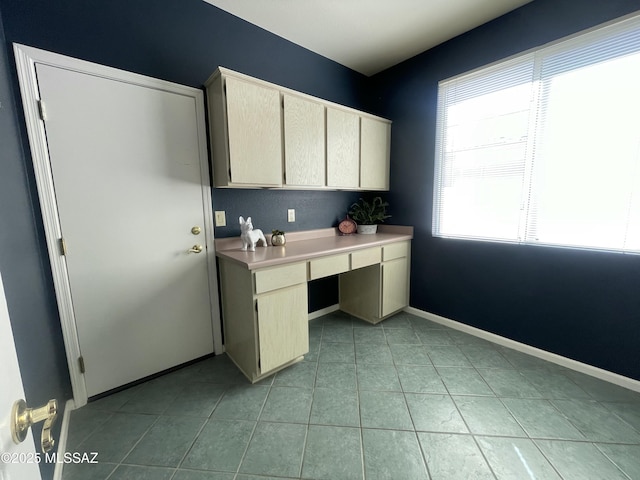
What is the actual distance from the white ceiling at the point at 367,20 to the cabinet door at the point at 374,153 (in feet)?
2.17

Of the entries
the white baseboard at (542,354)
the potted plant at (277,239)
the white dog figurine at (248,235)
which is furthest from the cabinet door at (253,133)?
the white baseboard at (542,354)

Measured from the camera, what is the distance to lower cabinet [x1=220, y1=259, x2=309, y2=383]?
66.4 inches

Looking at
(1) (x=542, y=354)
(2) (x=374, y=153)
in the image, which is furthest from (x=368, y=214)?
(1) (x=542, y=354)

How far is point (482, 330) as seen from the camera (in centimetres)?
232

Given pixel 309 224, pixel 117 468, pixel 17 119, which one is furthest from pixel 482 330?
pixel 17 119

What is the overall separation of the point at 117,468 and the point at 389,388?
151cm

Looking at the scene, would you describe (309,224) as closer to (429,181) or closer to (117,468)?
(429,181)

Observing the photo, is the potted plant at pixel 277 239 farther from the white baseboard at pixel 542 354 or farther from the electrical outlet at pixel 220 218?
the white baseboard at pixel 542 354

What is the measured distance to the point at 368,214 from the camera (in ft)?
9.41

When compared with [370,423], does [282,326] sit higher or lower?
higher

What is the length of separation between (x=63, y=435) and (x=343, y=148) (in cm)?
269

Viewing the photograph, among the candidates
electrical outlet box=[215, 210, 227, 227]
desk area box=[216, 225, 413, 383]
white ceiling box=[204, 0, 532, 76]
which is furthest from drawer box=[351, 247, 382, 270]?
white ceiling box=[204, 0, 532, 76]

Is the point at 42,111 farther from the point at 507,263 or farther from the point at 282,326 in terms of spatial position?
the point at 507,263

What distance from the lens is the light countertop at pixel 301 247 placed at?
1728 mm
